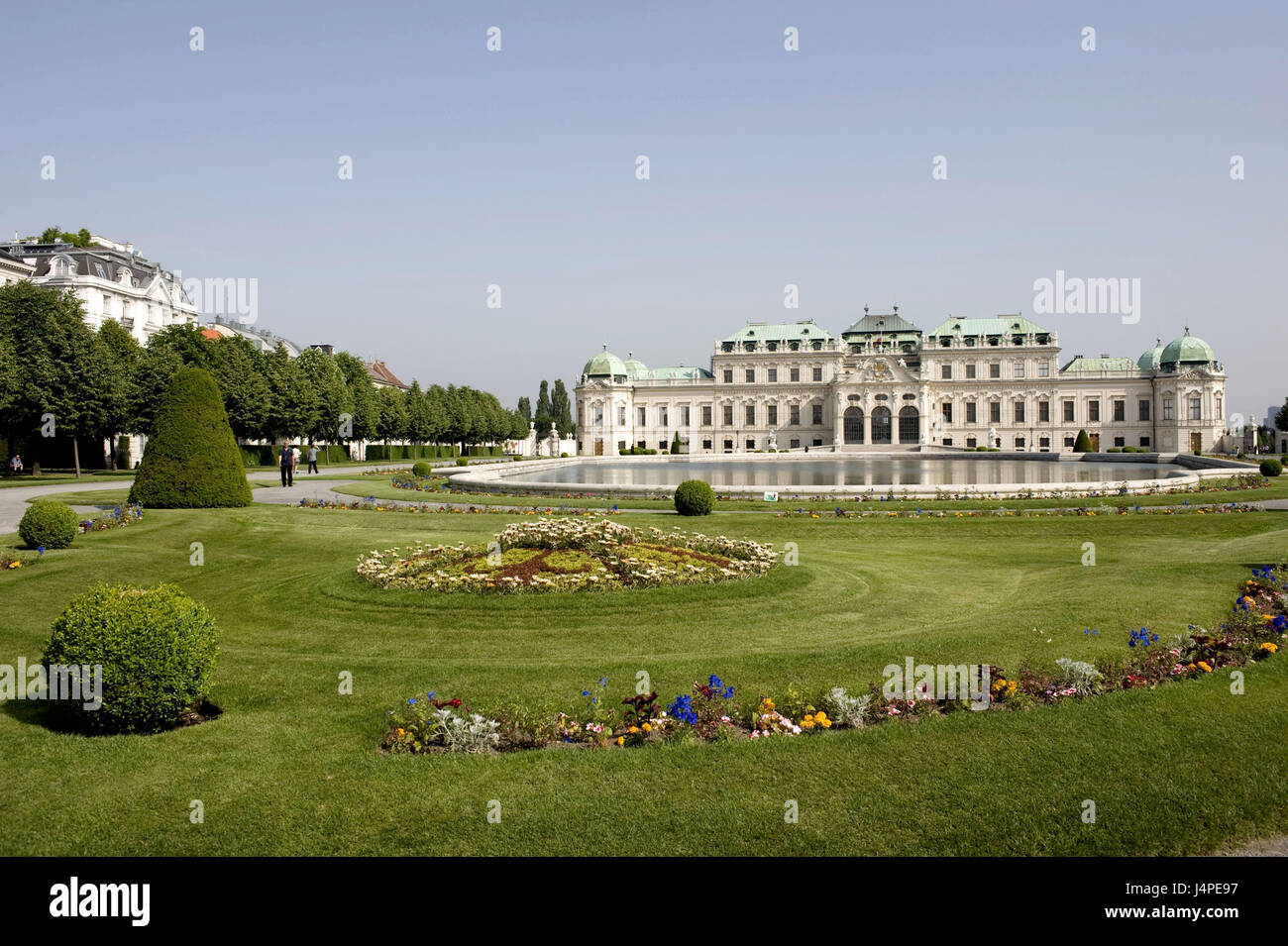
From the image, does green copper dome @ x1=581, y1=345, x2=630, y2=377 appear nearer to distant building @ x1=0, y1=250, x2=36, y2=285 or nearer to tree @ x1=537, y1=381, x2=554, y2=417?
tree @ x1=537, y1=381, x2=554, y2=417

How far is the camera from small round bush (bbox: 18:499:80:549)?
16.8 metres

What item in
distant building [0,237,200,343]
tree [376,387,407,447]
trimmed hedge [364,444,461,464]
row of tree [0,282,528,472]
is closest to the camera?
row of tree [0,282,528,472]

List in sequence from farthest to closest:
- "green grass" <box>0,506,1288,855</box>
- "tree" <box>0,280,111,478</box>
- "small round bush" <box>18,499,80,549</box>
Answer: "tree" <box>0,280,111,478</box>, "small round bush" <box>18,499,80,549</box>, "green grass" <box>0,506,1288,855</box>

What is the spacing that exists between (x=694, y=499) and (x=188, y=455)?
1460 cm

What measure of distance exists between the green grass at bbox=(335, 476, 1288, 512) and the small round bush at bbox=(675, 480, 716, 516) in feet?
6.79

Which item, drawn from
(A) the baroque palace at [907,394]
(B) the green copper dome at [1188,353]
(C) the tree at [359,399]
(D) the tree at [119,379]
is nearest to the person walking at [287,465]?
(D) the tree at [119,379]

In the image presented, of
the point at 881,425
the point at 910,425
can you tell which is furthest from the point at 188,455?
the point at 910,425

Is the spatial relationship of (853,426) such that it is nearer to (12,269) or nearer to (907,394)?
(907,394)

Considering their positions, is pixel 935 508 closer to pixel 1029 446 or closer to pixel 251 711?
pixel 251 711

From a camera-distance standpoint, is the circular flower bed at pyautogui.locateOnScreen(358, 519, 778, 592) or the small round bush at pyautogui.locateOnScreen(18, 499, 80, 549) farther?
the small round bush at pyautogui.locateOnScreen(18, 499, 80, 549)

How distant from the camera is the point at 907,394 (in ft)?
324

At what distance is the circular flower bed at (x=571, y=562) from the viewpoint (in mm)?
13430

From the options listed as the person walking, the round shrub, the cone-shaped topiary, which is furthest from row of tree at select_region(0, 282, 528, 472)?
the round shrub
